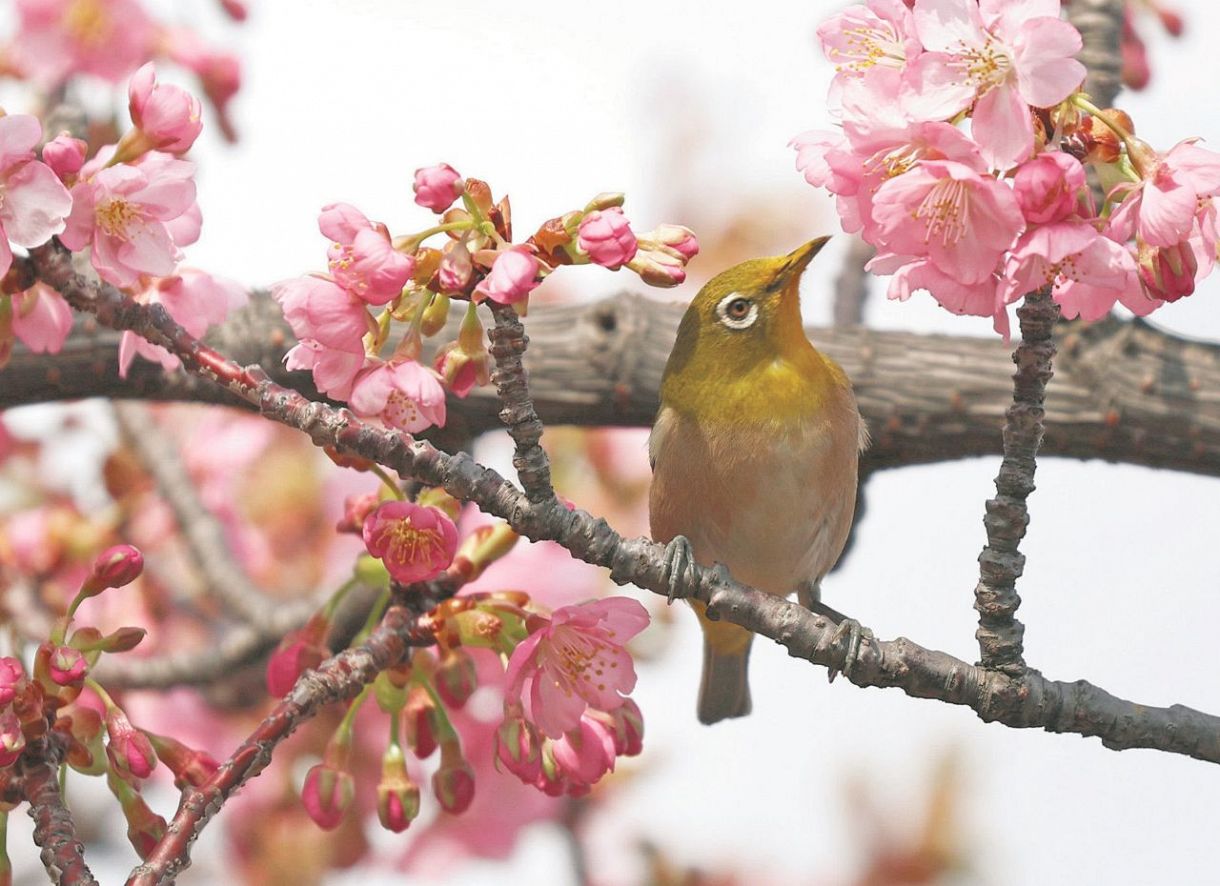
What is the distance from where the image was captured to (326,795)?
2.80m

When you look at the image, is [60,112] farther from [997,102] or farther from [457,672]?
[997,102]

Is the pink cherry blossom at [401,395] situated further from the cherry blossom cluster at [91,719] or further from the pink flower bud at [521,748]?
the pink flower bud at [521,748]

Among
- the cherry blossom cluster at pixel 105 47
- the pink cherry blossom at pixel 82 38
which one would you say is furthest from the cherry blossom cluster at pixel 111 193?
the pink cherry blossom at pixel 82 38

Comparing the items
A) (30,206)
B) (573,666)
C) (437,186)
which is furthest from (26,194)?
(573,666)

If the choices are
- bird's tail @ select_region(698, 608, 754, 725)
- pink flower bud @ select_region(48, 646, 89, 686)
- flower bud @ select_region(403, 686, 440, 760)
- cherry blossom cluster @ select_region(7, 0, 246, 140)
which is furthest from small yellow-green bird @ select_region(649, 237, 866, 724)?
cherry blossom cluster @ select_region(7, 0, 246, 140)

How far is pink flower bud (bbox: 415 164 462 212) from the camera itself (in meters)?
2.16

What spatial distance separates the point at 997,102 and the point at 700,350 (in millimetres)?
1485

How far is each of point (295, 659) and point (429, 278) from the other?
1028mm

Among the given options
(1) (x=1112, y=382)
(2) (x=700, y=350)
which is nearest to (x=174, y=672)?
(2) (x=700, y=350)

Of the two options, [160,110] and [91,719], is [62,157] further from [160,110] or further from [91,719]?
[91,719]

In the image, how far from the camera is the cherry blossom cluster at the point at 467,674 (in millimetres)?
2465

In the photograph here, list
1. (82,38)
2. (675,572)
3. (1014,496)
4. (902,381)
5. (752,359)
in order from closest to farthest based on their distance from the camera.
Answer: (1014,496), (675,572), (752,359), (902,381), (82,38)

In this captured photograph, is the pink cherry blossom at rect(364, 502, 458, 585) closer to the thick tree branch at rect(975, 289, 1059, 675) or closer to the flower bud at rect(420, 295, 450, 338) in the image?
the flower bud at rect(420, 295, 450, 338)

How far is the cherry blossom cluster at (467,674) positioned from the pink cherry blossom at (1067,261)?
2.86 feet
